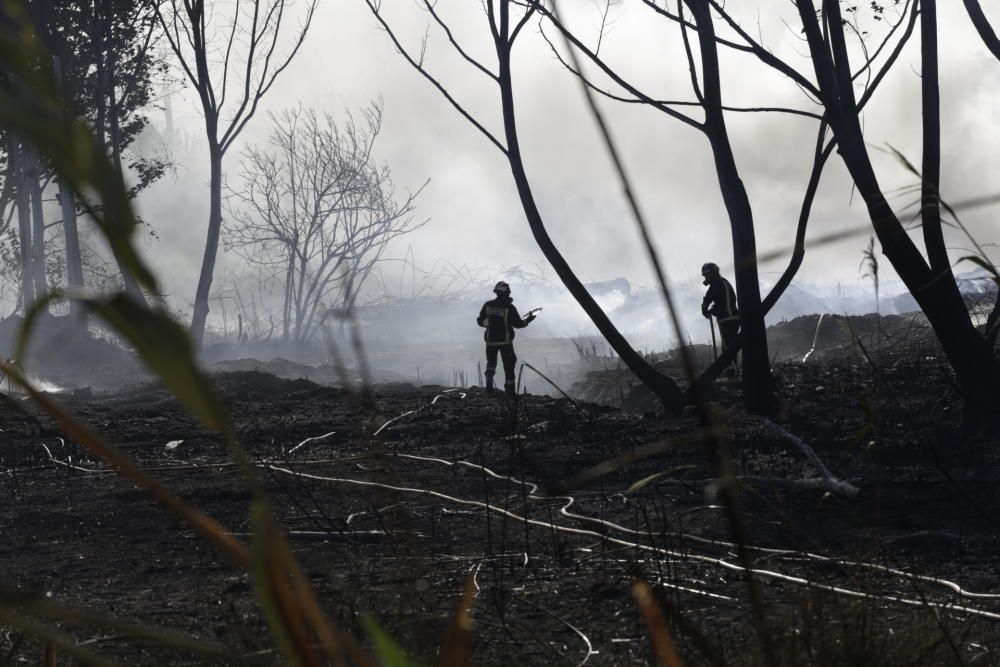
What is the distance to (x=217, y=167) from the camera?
23.1m

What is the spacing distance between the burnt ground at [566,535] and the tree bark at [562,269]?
504 millimetres

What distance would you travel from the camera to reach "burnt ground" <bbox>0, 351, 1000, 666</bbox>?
191 centimetres

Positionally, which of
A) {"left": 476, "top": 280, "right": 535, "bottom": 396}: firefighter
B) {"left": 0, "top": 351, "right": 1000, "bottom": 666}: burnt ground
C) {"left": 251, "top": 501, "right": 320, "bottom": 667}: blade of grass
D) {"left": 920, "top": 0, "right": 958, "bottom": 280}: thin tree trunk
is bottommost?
{"left": 0, "top": 351, "right": 1000, "bottom": 666}: burnt ground

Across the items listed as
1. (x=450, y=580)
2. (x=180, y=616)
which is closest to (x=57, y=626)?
(x=180, y=616)

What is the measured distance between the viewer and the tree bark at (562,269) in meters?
9.55

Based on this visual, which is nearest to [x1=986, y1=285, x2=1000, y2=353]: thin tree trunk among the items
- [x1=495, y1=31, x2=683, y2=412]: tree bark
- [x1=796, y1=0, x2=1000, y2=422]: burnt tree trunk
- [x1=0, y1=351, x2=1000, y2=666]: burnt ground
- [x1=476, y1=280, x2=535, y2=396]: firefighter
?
[x1=796, y1=0, x2=1000, y2=422]: burnt tree trunk

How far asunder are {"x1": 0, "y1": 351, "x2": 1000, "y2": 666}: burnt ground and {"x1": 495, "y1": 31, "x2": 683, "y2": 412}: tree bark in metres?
0.50

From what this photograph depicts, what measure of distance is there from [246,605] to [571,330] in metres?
59.9

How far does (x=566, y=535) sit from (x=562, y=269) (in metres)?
5.75

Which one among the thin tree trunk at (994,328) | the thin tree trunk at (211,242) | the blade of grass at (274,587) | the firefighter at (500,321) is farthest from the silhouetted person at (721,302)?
the blade of grass at (274,587)

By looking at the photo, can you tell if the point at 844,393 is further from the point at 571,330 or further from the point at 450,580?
the point at 571,330

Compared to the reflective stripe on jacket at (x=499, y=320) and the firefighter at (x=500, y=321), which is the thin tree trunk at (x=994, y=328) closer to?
the firefighter at (x=500, y=321)

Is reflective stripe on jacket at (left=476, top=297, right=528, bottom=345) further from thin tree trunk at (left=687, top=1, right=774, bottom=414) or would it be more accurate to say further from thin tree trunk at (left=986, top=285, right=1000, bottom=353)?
thin tree trunk at (left=986, top=285, right=1000, bottom=353)

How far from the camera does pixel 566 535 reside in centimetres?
418
